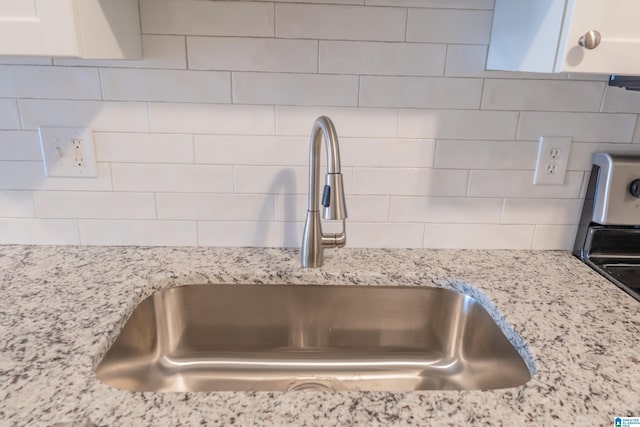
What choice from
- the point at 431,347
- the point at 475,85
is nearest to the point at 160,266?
the point at 431,347

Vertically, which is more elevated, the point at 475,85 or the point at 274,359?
the point at 475,85

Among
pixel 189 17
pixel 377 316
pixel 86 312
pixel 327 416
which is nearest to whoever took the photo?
pixel 327 416

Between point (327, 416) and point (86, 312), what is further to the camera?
point (86, 312)

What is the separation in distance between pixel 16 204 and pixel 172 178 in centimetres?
37

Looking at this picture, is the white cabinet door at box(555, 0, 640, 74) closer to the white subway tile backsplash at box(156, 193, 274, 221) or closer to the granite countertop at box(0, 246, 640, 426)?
the granite countertop at box(0, 246, 640, 426)

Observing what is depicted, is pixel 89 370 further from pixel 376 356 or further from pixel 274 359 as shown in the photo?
pixel 376 356

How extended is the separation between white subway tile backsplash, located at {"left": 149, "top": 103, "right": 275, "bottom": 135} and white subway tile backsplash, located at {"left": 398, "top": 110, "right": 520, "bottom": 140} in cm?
30

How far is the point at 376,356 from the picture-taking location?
97 centimetres

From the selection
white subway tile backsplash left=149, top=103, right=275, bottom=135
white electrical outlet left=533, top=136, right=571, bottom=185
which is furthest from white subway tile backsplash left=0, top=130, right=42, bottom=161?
white electrical outlet left=533, top=136, right=571, bottom=185

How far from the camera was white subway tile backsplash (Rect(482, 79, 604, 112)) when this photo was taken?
938 millimetres

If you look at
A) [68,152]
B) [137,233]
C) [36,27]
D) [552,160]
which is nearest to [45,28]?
[36,27]

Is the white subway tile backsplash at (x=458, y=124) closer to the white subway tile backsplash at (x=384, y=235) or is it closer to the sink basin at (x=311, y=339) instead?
the white subway tile backsplash at (x=384, y=235)

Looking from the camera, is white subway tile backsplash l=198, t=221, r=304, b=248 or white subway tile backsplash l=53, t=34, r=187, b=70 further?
white subway tile backsplash l=198, t=221, r=304, b=248

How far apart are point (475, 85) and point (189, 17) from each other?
2.02ft
